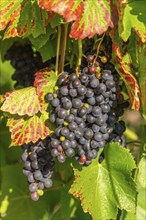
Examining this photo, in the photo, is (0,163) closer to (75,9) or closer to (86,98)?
(86,98)

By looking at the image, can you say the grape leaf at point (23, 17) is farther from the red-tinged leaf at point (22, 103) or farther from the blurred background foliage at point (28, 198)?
the blurred background foliage at point (28, 198)

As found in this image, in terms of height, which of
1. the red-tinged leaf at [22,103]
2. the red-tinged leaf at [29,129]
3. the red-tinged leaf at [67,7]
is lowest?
the red-tinged leaf at [29,129]

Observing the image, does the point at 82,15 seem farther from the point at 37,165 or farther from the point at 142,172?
the point at 142,172

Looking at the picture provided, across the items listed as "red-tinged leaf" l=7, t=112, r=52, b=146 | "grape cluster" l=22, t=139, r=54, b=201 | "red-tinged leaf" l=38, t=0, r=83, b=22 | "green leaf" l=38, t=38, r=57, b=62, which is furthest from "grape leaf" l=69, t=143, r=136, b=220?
"red-tinged leaf" l=38, t=0, r=83, b=22

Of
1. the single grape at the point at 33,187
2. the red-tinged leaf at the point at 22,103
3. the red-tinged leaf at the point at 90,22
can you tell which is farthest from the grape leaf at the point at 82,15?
the single grape at the point at 33,187

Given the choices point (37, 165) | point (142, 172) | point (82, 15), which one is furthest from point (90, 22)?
point (142, 172)

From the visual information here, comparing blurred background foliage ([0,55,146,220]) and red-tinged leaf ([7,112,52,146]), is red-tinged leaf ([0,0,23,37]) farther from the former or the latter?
blurred background foliage ([0,55,146,220])
